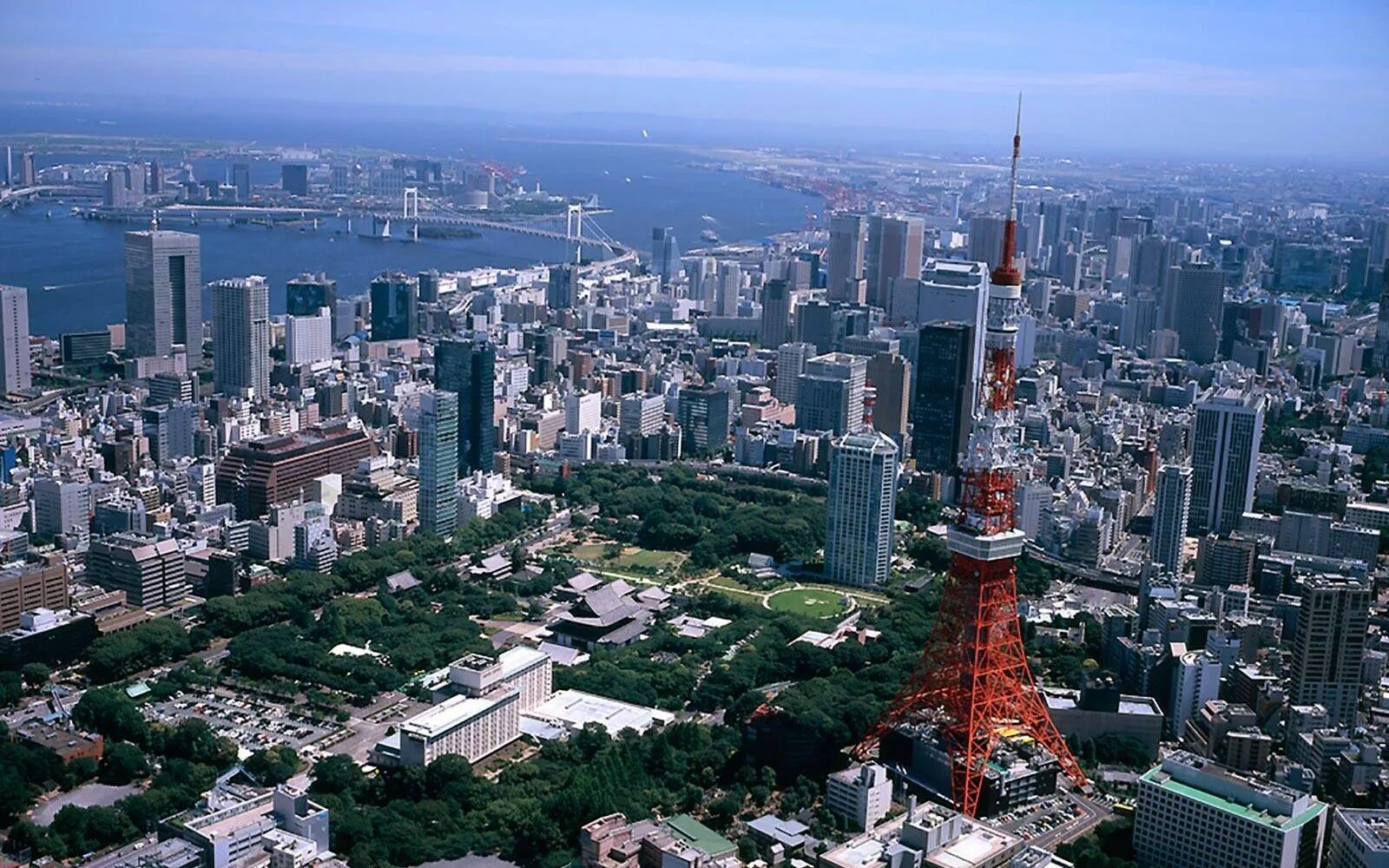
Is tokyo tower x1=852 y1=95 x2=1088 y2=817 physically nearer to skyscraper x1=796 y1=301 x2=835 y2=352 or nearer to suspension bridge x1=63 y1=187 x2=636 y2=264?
skyscraper x1=796 y1=301 x2=835 y2=352

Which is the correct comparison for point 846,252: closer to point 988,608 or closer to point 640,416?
point 640,416

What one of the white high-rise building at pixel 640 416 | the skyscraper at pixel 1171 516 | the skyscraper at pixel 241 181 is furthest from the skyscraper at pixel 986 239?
the skyscraper at pixel 241 181

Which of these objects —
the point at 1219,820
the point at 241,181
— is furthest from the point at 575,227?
the point at 1219,820

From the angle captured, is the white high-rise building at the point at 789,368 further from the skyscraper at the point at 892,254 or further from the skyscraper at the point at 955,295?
the skyscraper at the point at 892,254

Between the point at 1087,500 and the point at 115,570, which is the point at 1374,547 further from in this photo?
the point at 115,570

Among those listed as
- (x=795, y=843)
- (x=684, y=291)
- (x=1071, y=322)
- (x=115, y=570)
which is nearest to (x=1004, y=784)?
(x=795, y=843)

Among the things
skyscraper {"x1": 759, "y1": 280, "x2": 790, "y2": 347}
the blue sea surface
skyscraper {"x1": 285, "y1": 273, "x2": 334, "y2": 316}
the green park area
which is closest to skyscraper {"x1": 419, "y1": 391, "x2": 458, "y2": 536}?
the green park area
